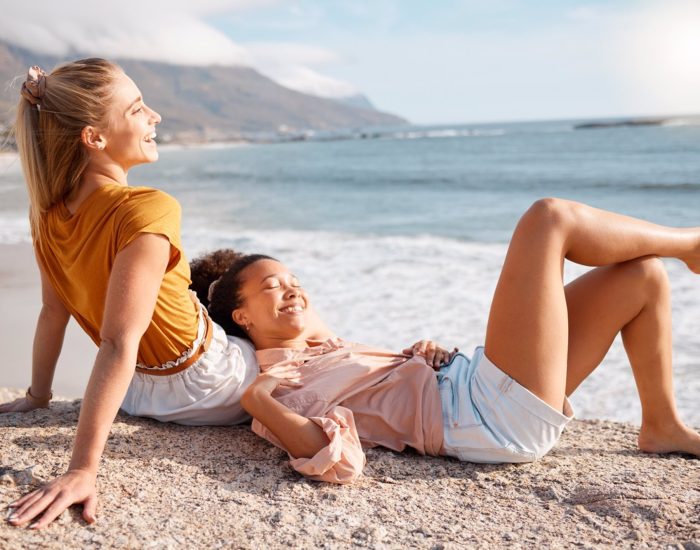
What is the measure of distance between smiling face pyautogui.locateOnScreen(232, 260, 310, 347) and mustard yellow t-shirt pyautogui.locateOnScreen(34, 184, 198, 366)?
1.02 feet

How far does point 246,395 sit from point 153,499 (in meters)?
0.51

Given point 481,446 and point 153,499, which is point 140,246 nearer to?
point 153,499

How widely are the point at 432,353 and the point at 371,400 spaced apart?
0.34m

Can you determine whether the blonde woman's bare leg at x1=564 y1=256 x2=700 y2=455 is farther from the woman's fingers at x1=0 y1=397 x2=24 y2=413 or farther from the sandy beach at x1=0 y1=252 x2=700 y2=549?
the woman's fingers at x1=0 y1=397 x2=24 y2=413

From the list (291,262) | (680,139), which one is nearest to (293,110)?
(680,139)

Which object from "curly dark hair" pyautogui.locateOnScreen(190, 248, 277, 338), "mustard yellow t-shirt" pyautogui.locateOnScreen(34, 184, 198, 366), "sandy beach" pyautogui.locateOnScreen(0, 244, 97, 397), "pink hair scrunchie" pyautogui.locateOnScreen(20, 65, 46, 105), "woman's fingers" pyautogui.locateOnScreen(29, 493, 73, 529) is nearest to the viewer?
"woman's fingers" pyautogui.locateOnScreen(29, 493, 73, 529)

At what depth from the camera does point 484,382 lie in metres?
2.65

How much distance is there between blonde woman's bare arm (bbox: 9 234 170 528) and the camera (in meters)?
2.21

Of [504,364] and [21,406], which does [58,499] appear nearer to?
[21,406]

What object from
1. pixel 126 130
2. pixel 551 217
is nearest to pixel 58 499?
pixel 126 130

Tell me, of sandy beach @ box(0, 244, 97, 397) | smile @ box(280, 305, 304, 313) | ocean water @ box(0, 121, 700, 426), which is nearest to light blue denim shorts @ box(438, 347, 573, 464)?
smile @ box(280, 305, 304, 313)

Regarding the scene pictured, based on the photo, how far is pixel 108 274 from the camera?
2469 millimetres

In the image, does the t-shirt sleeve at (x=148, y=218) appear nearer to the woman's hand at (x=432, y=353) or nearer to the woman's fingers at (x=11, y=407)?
the woman's hand at (x=432, y=353)

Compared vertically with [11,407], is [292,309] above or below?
above
